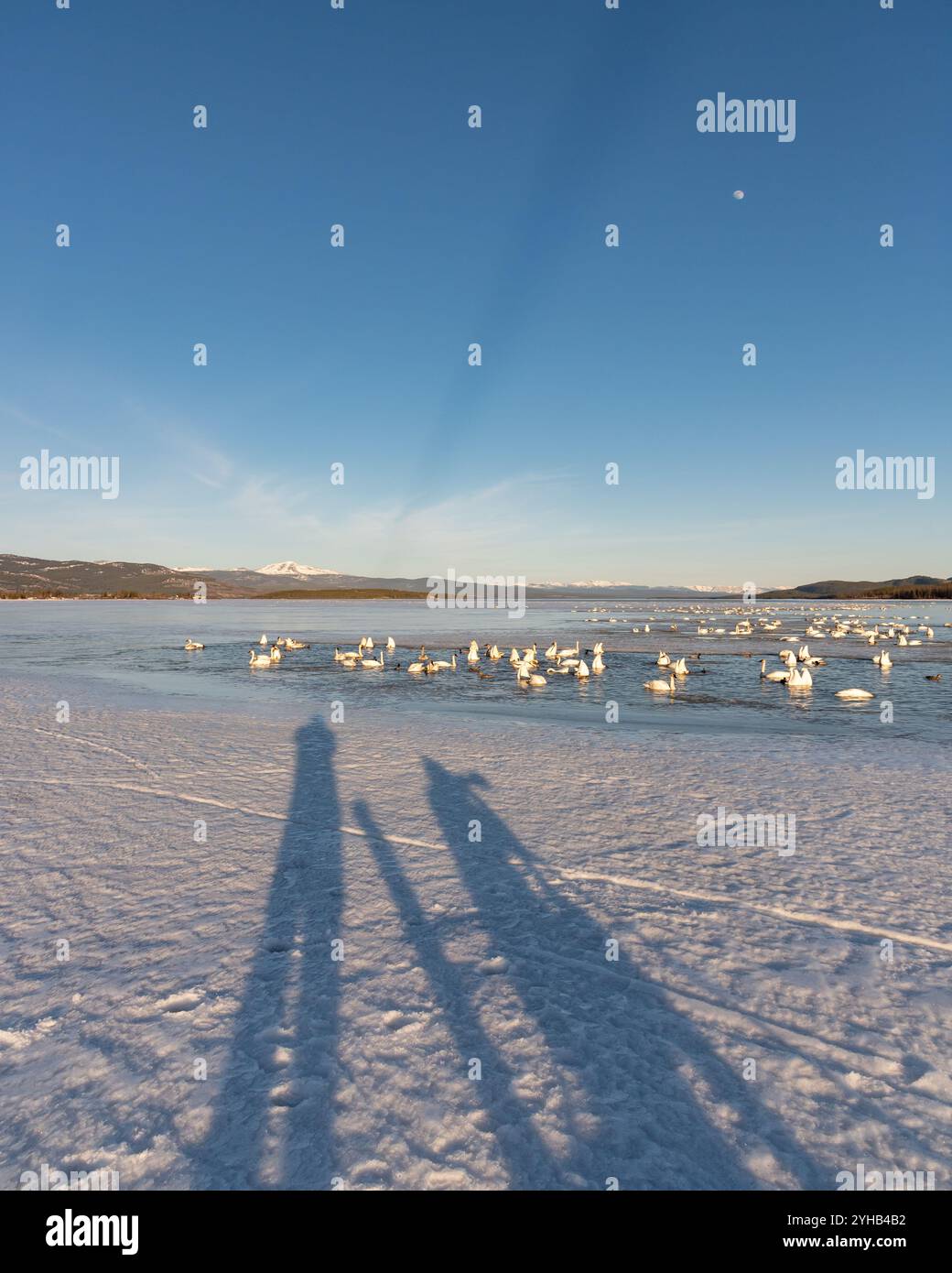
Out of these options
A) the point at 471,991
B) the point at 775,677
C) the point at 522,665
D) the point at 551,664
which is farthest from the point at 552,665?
the point at 471,991

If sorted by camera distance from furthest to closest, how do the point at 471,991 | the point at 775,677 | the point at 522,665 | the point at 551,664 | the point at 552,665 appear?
the point at 551,664 < the point at 552,665 < the point at 522,665 < the point at 775,677 < the point at 471,991

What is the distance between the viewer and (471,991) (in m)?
4.65

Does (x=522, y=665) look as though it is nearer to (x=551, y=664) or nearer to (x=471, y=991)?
(x=551, y=664)

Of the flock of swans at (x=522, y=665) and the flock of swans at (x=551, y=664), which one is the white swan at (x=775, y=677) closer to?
the flock of swans at (x=551, y=664)

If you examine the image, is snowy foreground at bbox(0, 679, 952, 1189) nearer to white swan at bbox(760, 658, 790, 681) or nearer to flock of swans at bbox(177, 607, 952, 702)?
flock of swans at bbox(177, 607, 952, 702)

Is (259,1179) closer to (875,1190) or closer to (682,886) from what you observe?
(875,1190)

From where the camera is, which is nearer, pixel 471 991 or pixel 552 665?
pixel 471 991

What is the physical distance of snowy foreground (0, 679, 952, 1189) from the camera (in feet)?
10.8

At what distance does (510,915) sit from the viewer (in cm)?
584

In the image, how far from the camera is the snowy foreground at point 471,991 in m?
3.31

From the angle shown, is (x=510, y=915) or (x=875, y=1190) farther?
(x=510, y=915)

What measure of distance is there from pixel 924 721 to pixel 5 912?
58.4 feet

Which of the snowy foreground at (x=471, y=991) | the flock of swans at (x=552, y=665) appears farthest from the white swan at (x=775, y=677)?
the snowy foreground at (x=471, y=991)
